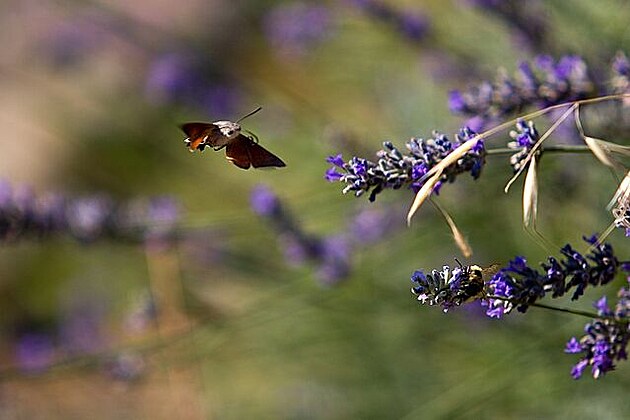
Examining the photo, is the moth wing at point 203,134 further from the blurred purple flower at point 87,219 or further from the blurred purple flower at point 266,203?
the blurred purple flower at point 87,219

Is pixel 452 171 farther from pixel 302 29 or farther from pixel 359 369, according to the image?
pixel 302 29

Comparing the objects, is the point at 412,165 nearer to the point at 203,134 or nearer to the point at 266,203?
the point at 203,134

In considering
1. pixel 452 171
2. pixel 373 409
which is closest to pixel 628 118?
pixel 452 171

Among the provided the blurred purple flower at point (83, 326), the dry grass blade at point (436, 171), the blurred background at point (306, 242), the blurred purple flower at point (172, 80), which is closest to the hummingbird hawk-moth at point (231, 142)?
the dry grass blade at point (436, 171)

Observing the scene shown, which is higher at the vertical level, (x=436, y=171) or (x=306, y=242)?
(x=306, y=242)

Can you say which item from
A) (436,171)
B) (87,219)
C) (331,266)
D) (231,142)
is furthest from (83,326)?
(436,171)

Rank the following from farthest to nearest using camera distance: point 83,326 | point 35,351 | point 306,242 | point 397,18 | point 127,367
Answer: point 83,326, point 35,351, point 397,18, point 127,367, point 306,242

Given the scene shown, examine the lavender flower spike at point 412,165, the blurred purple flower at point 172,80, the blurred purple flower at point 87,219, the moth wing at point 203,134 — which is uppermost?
the blurred purple flower at point 172,80
